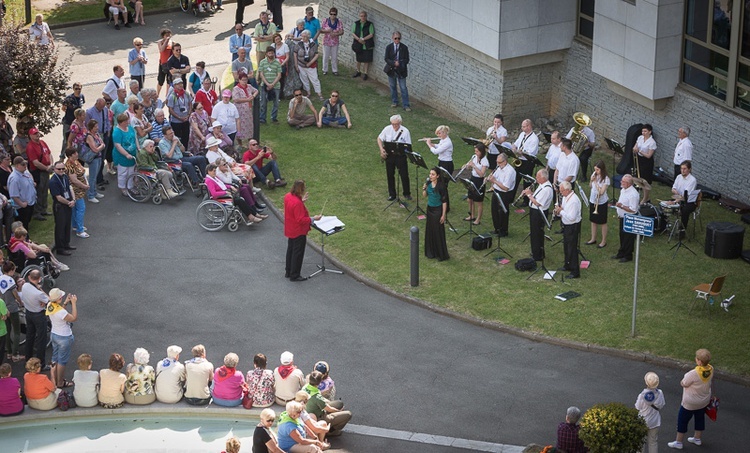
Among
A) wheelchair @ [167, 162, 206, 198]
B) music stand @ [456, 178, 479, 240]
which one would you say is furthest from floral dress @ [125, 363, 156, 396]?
music stand @ [456, 178, 479, 240]

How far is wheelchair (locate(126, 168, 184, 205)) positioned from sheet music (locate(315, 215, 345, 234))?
4113 mm

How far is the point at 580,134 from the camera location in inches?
928

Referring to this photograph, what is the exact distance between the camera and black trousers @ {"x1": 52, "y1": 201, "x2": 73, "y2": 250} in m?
21.3

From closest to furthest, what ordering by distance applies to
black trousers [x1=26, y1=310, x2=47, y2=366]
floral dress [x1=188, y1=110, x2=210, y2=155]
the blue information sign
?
the blue information sign
black trousers [x1=26, y1=310, x2=47, y2=366]
floral dress [x1=188, y1=110, x2=210, y2=155]

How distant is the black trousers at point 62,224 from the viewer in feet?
70.0

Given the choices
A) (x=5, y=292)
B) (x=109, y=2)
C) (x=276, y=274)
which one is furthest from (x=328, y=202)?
(x=109, y=2)

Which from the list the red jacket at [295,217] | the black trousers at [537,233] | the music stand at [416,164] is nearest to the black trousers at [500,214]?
the black trousers at [537,233]

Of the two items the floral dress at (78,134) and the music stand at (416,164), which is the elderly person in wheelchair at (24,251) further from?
the music stand at (416,164)

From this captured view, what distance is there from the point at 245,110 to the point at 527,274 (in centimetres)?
808

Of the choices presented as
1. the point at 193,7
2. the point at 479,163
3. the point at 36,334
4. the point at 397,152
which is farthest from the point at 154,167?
the point at 193,7

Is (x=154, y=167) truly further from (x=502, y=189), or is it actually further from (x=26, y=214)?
(x=502, y=189)

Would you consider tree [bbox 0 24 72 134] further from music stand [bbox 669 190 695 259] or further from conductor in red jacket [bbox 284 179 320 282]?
music stand [bbox 669 190 695 259]

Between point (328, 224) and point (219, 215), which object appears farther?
point (219, 215)

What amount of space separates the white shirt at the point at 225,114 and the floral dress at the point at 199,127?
1.23 feet
